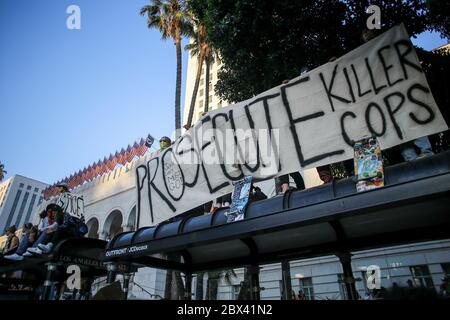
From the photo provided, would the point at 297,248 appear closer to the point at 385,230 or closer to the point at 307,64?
the point at 385,230

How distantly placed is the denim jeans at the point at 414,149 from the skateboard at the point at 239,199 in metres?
2.23

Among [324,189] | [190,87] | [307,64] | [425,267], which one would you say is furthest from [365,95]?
[190,87]

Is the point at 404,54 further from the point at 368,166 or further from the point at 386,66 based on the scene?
the point at 368,166

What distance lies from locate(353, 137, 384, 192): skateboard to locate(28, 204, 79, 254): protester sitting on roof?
628 centimetres

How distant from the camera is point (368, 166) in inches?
133

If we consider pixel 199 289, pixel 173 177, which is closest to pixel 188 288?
pixel 173 177

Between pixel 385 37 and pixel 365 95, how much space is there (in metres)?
0.97

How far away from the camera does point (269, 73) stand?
30.6 feet

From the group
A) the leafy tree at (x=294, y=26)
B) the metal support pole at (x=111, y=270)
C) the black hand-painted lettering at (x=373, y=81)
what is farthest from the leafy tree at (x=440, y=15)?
the metal support pole at (x=111, y=270)

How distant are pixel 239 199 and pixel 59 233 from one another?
4.72m

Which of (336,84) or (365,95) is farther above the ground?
(336,84)

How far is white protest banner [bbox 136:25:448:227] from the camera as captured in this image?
4043 millimetres

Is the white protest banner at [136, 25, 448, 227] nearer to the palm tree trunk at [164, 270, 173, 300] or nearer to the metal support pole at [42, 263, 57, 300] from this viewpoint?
the metal support pole at [42, 263, 57, 300]

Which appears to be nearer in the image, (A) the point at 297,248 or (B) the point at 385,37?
(B) the point at 385,37
